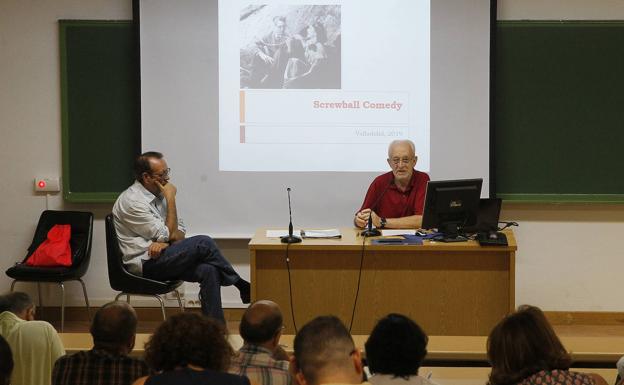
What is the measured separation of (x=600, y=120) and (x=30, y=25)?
13.5 ft

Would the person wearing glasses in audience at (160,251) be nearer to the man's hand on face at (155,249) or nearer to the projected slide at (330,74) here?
the man's hand on face at (155,249)

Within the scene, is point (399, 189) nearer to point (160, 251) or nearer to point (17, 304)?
point (160, 251)

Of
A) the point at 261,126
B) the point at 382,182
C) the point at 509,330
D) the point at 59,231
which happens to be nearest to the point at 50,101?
the point at 59,231

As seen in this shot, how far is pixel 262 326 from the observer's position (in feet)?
8.79

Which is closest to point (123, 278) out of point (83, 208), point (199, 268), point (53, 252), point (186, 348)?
point (199, 268)

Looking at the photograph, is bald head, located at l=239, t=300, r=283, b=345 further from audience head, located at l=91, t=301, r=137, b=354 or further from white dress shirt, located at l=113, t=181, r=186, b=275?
white dress shirt, located at l=113, t=181, r=186, b=275

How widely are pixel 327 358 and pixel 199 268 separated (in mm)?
3079

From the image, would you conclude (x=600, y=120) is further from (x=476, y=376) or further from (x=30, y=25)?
(x=30, y=25)

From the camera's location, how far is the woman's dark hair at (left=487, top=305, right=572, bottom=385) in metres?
2.34

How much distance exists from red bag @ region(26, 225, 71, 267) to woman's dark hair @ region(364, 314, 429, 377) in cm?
365

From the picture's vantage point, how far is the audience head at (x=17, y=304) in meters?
3.08

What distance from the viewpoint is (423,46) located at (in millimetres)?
5797

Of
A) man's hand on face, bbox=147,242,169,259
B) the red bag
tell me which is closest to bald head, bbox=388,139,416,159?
man's hand on face, bbox=147,242,169,259

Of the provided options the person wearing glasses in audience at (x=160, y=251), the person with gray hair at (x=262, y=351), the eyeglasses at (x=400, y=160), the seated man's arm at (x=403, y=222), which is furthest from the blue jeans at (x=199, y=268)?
the person with gray hair at (x=262, y=351)
